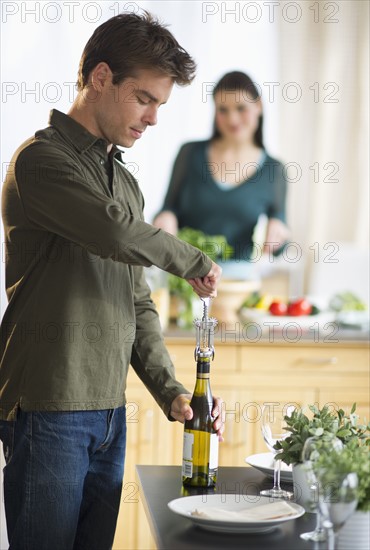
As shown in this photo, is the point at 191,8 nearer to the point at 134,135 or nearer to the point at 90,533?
the point at 134,135

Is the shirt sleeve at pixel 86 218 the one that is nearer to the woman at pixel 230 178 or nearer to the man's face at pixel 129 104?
the man's face at pixel 129 104

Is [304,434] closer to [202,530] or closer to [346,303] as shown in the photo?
[202,530]

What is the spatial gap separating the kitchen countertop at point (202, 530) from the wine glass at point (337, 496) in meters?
0.13

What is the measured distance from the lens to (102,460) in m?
1.64

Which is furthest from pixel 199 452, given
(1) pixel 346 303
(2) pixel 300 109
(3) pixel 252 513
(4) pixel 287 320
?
(2) pixel 300 109

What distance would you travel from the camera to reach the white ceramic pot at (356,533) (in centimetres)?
117

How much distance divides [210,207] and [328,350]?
3.19 ft

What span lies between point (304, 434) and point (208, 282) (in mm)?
332

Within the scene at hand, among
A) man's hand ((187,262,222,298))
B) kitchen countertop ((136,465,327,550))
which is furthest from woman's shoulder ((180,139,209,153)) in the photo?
kitchen countertop ((136,465,327,550))

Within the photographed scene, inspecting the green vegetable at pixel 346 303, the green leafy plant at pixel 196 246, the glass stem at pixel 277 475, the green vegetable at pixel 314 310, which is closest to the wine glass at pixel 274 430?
the glass stem at pixel 277 475

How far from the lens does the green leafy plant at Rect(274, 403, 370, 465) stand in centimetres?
142

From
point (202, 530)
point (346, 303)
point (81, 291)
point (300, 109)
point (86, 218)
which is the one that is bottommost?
point (202, 530)

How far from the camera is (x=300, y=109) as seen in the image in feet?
12.6

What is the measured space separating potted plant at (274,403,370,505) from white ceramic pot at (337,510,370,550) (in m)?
0.22
